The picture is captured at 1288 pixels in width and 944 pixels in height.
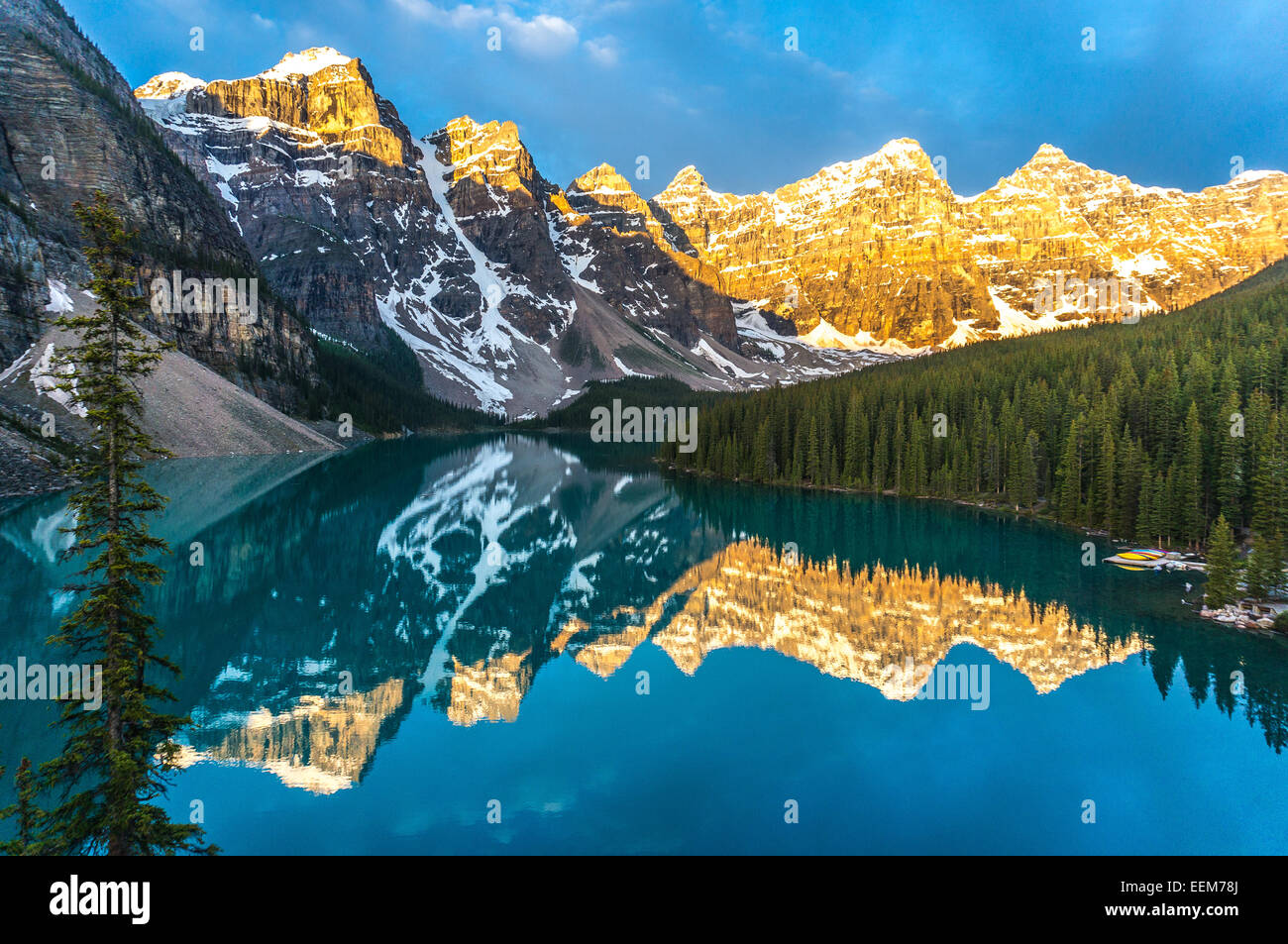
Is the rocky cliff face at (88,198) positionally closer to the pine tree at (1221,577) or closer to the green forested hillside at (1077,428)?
the green forested hillside at (1077,428)

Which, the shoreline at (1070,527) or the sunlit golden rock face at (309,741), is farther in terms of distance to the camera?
the shoreline at (1070,527)

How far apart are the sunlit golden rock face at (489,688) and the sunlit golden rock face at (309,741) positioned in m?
2.01

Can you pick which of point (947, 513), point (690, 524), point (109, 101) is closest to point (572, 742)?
point (690, 524)

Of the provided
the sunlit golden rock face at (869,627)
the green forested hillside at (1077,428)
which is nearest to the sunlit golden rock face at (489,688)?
the sunlit golden rock face at (869,627)

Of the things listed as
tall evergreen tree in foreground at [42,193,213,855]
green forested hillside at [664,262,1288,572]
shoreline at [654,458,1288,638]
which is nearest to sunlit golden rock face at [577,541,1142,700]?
shoreline at [654,458,1288,638]

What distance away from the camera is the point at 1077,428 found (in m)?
56.6

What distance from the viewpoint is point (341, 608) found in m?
31.8

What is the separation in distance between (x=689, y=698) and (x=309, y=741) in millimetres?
11167

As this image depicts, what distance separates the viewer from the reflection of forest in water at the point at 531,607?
70.5 feet

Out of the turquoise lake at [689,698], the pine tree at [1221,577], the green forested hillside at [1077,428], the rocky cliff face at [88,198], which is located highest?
the rocky cliff face at [88,198]

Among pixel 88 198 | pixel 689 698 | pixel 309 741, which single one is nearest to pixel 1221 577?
pixel 689 698

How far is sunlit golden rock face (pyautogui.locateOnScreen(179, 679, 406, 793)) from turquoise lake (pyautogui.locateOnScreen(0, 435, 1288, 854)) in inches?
3.8

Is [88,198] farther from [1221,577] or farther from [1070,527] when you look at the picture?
[1221,577]
